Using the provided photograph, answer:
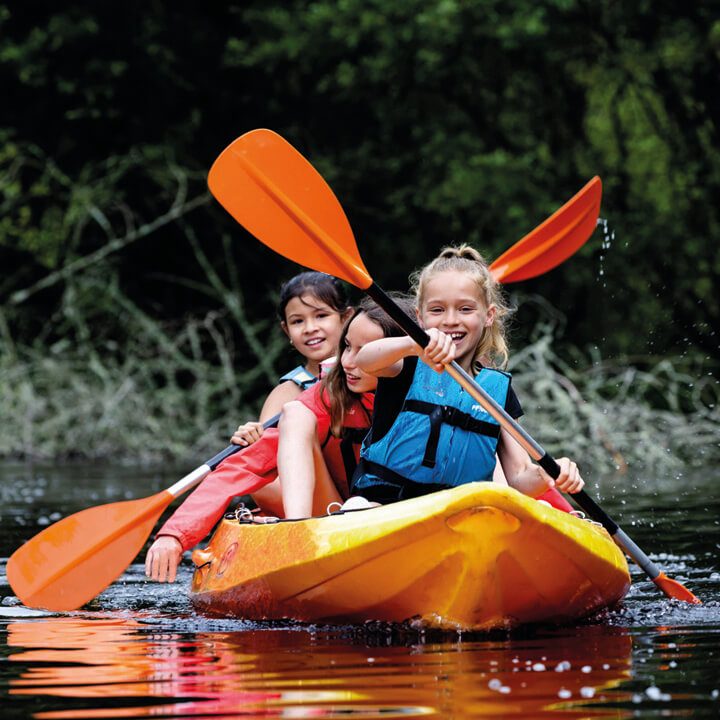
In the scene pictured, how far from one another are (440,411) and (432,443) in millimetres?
85

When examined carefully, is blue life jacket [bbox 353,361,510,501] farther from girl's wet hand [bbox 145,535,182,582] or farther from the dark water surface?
girl's wet hand [bbox 145,535,182,582]

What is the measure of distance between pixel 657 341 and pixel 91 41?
18.1 feet

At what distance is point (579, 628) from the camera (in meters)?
3.46

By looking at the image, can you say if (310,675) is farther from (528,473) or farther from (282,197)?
(282,197)

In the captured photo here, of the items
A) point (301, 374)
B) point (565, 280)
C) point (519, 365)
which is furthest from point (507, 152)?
point (301, 374)

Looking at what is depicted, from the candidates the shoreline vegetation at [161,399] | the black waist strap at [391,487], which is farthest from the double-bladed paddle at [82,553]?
the shoreline vegetation at [161,399]

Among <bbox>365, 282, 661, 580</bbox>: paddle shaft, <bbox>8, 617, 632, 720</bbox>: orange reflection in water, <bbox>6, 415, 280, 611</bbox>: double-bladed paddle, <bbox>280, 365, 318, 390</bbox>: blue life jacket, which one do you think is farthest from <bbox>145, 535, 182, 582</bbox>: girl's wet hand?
<bbox>365, 282, 661, 580</bbox>: paddle shaft

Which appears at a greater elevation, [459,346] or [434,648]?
[459,346]

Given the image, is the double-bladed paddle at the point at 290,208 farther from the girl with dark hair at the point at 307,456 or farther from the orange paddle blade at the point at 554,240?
the orange paddle blade at the point at 554,240

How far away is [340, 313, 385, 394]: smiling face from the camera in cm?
389

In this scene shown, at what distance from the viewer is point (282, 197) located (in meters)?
3.75

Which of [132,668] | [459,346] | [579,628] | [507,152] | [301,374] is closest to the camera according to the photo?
[132,668]

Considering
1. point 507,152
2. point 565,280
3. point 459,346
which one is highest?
point 507,152

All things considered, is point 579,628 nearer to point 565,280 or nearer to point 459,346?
point 459,346
